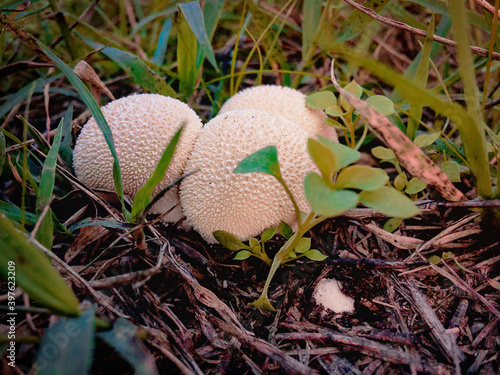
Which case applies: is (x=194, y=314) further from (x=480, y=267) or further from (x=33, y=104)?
(x=33, y=104)

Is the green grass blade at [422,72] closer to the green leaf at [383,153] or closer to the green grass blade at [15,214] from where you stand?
the green leaf at [383,153]

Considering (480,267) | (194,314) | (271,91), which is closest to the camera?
(194,314)

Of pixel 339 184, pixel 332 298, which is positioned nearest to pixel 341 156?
pixel 339 184

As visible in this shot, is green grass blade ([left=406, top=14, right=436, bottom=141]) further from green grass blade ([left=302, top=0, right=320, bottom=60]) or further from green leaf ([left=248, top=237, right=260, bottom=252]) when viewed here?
green leaf ([left=248, top=237, right=260, bottom=252])

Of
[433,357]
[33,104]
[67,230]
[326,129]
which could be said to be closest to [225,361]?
[433,357]

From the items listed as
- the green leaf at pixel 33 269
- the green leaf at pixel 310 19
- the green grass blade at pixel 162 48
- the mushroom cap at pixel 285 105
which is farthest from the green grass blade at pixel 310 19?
the green leaf at pixel 33 269

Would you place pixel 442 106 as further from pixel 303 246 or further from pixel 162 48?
pixel 162 48

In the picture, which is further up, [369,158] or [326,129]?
[326,129]
